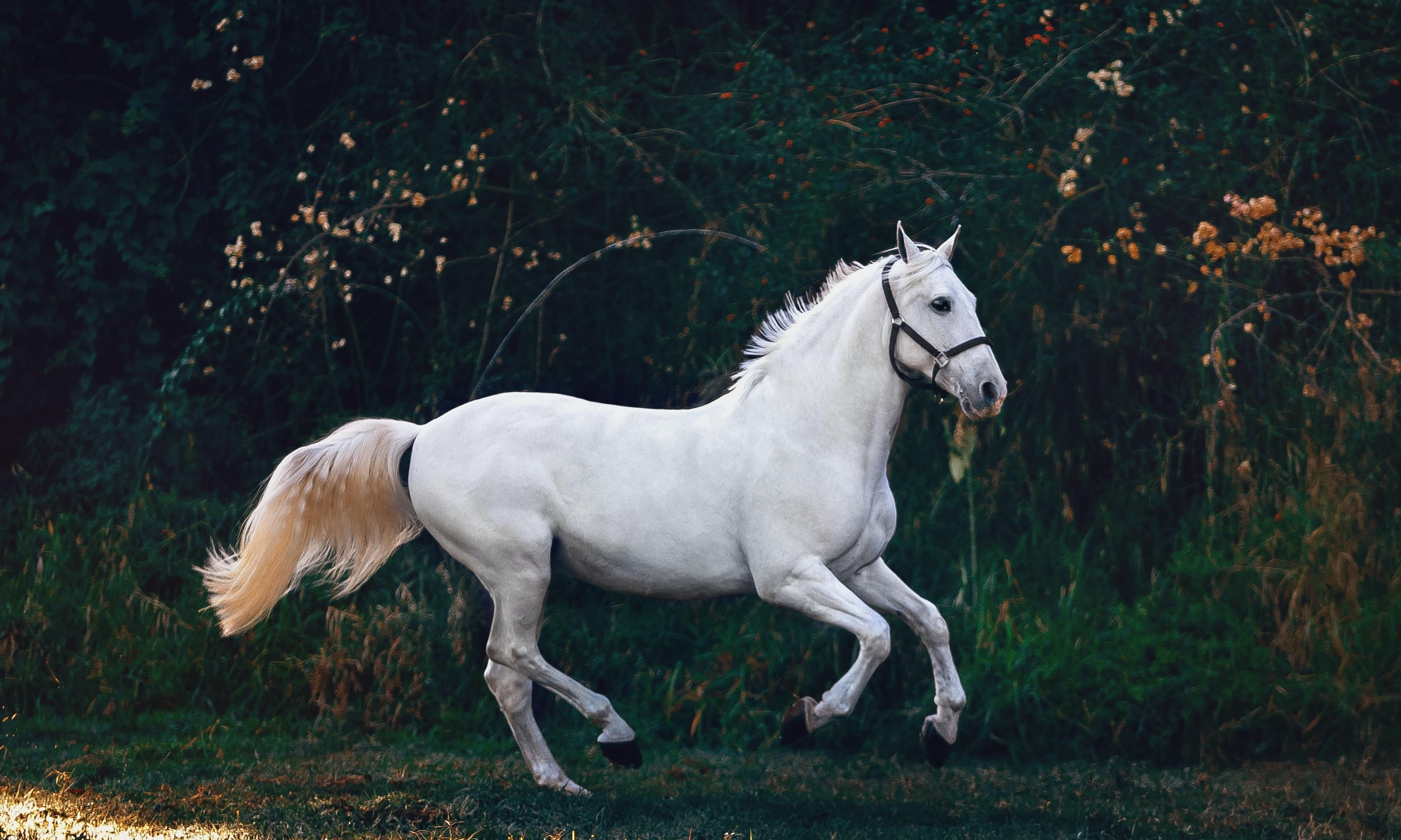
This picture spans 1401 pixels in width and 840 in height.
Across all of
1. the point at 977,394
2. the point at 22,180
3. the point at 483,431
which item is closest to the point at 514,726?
the point at 483,431

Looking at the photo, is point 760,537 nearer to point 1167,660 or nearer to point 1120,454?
point 1167,660

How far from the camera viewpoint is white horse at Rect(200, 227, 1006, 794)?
5.09 metres

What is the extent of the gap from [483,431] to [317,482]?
73 centimetres

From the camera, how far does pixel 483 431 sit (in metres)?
5.61

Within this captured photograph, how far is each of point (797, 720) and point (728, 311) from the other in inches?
123

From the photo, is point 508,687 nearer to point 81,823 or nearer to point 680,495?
point 680,495

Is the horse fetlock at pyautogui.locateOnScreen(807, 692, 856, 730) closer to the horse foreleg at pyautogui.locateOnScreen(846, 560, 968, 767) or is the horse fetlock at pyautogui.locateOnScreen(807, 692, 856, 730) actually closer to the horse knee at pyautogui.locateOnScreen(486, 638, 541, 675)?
the horse foreleg at pyautogui.locateOnScreen(846, 560, 968, 767)

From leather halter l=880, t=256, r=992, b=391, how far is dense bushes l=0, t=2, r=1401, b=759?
1828 mm

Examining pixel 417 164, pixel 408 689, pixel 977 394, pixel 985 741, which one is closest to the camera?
pixel 977 394

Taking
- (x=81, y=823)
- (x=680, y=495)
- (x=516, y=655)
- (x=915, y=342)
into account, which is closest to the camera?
(x=81, y=823)

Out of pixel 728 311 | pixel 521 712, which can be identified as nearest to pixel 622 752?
pixel 521 712

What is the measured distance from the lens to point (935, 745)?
521 cm

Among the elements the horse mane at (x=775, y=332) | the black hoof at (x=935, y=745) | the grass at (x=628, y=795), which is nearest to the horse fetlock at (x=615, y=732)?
the grass at (x=628, y=795)

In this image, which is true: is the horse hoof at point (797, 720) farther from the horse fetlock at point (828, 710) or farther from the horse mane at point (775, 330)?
the horse mane at point (775, 330)
